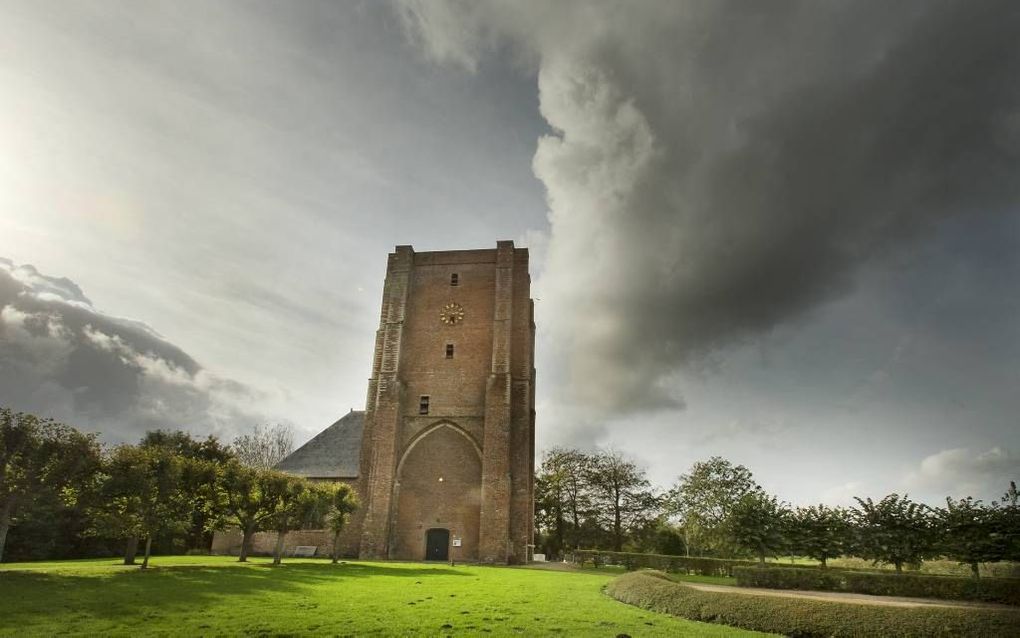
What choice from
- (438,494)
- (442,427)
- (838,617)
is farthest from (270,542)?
(838,617)

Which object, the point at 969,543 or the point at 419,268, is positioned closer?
the point at 969,543

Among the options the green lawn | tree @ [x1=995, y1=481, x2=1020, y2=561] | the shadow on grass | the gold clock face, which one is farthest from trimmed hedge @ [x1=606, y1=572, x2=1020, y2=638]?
the gold clock face

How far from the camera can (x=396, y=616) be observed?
37.2ft

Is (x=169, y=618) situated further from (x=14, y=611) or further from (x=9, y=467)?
(x=9, y=467)

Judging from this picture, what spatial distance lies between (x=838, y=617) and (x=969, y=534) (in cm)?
2149

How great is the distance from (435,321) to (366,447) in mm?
9989

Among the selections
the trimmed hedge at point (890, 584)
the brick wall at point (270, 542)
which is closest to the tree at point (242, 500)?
the brick wall at point (270, 542)

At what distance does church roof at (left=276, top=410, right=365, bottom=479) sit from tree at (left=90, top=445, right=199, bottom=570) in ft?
47.8

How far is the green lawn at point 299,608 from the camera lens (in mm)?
9938

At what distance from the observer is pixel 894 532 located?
2888 cm

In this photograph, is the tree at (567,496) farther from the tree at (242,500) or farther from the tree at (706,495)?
the tree at (242,500)

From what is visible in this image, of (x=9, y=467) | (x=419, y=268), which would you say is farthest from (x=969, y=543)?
(x=9, y=467)

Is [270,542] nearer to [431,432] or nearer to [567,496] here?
[431,432]

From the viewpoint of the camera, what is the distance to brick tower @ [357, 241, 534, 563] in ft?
114
